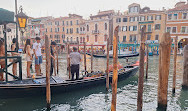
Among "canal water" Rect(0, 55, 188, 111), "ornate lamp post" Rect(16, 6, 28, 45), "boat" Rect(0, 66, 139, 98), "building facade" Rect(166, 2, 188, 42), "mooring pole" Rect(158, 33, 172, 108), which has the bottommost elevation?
"canal water" Rect(0, 55, 188, 111)

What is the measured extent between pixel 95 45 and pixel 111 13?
7.90 metres

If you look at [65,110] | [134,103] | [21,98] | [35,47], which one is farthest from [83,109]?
[35,47]

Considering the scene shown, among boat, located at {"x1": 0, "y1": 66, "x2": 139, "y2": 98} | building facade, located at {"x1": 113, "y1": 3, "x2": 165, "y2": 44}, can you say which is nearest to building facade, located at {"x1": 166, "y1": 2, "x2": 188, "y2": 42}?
building facade, located at {"x1": 113, "y1": 3, "x2": 165, "y2": 44}

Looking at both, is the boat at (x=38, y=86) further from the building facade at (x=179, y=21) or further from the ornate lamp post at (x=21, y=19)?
the building facade at (x=179, y=21)

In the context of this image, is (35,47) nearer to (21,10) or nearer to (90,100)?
(21,10)

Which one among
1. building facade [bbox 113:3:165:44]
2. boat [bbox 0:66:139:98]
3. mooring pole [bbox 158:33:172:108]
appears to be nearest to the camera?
mooring pole [bbox 158:33:172:108]

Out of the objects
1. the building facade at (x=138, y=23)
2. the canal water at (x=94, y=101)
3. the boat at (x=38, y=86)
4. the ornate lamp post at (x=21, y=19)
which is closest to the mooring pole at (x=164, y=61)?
the canal water at (x=94, y=101)

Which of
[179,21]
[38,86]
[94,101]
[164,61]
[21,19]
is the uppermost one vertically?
[179,21]

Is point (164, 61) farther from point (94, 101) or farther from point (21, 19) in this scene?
point (21, 19)

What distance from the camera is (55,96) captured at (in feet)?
20.4

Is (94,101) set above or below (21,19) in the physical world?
below

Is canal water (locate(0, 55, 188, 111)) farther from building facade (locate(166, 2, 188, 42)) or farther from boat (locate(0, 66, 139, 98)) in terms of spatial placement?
building facade (locate(166, 2, 188, 42))

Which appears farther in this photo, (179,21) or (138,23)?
(138,23)

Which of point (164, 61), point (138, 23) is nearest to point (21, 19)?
point (164, 61)
